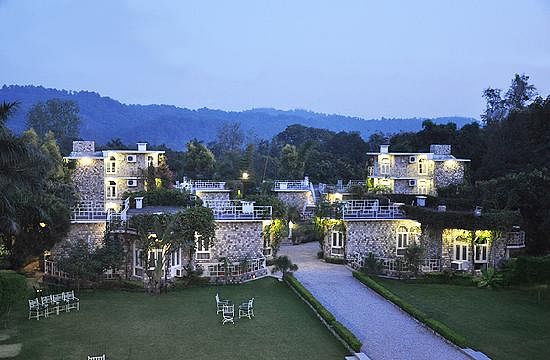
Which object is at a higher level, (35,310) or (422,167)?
(422,167)

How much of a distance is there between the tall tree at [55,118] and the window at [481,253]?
65.6 metres

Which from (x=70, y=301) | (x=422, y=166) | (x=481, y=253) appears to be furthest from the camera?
(x=422, y=166)

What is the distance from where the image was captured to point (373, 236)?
1069 inches

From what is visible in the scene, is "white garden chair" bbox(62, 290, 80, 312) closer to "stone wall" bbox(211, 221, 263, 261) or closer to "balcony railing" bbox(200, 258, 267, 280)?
"balcony railing" bbox(200, 258, 267, 280)

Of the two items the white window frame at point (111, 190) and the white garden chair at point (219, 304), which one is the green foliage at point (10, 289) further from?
the white window frame at point (111, 190)

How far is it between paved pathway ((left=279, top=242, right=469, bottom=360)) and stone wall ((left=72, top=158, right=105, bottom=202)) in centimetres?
1897

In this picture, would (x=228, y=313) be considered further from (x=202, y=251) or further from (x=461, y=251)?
(x=461, y=251)

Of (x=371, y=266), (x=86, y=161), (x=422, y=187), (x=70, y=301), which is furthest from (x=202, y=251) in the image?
(x=422, y=187)

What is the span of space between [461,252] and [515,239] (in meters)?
2.53

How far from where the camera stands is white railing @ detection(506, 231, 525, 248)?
26.0 m

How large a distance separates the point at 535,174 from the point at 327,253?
10414mm

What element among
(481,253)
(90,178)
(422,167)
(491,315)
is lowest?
(491,315)

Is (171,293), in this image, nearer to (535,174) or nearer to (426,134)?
(535,174)

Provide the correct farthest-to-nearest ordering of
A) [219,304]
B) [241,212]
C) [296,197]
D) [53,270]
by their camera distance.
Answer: [296,197] → [241,212] → [53,270] → [219,304]
